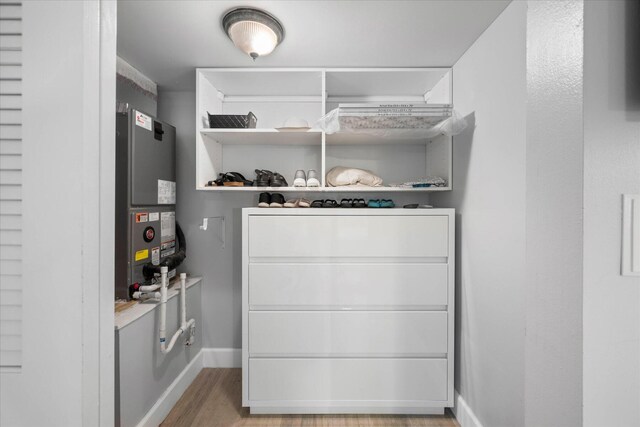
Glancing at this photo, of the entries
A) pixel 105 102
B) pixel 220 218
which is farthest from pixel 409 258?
pixel 105 102

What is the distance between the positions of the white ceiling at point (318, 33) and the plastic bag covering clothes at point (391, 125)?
1.24ft

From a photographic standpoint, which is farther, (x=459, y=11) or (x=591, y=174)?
(x=459, y=11)

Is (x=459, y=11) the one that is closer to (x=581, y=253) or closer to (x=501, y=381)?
(x=581, y=253)

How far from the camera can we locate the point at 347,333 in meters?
1.84

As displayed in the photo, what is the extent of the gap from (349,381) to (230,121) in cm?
177

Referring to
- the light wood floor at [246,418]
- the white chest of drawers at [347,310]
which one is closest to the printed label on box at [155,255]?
the white chest of drawers at [347,310]

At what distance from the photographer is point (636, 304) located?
0.56m

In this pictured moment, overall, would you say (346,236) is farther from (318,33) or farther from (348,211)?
(318,33)

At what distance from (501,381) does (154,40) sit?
97.2 inches

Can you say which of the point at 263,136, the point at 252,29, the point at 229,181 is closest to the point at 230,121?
the point at 263,136

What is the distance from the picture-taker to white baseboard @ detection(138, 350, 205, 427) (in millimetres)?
1675

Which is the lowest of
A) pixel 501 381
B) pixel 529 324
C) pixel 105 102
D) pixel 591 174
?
pixel 501 381

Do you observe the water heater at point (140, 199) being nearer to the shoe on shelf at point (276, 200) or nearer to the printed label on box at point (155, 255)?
the printed label on box at point (155, 255)

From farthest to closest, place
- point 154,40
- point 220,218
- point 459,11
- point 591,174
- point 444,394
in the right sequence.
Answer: point 220,218
point 444,394
point 154,40
point 459,11
point 591,174
